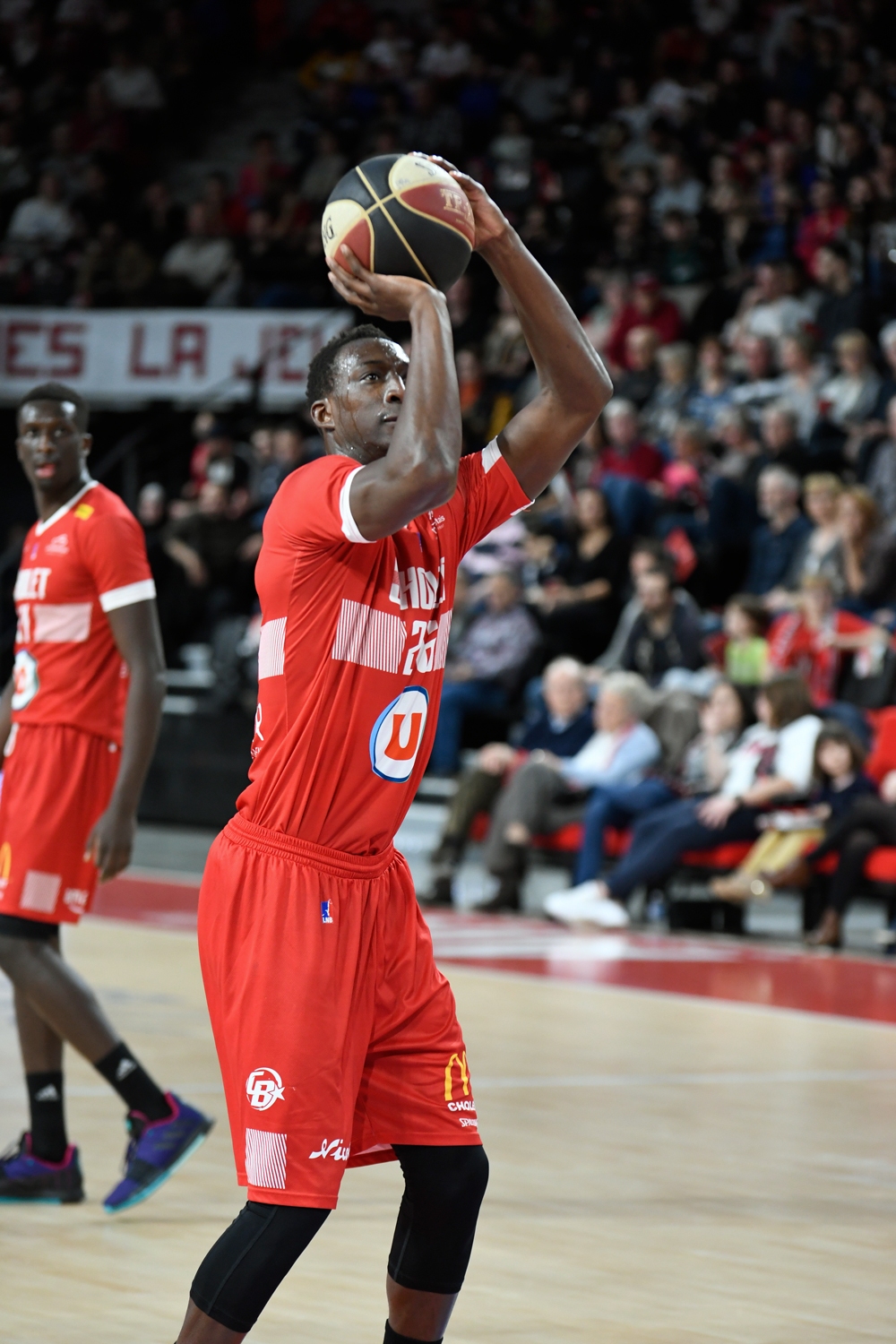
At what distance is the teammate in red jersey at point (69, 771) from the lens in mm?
4988

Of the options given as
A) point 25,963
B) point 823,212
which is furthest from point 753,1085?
point 823,212

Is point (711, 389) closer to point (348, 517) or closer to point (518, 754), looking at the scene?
point (518, 754)

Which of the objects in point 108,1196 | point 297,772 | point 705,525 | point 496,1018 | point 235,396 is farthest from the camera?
point 235,396

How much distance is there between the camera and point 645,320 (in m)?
15.3

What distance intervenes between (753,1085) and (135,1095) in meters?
2.55

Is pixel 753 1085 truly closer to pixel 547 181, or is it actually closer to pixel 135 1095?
pixel 135 1095

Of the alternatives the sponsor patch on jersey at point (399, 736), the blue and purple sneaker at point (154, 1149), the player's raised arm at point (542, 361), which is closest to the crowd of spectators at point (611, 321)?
the blue and purple sneaker at point (154, 1149)

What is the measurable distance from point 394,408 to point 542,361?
13.2 inches

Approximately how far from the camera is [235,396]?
18250 millimetres

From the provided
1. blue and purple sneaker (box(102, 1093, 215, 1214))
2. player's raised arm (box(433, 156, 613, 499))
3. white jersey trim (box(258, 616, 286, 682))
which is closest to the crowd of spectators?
blue and purple sneaker (box(102, 1093, 215, 1214))

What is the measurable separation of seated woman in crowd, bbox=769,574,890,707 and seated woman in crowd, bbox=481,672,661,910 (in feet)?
2.80

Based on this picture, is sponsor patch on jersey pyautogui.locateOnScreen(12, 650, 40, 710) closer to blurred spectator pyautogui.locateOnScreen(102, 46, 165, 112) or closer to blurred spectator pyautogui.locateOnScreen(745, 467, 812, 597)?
blurred spectator pyautogui.locateOnScreen(745, 467, 812, 597)

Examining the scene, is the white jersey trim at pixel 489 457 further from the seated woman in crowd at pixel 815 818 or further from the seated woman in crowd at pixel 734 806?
the seated woman in crowd at pixel 734 806

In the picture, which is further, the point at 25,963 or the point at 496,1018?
the point at 496,1018
